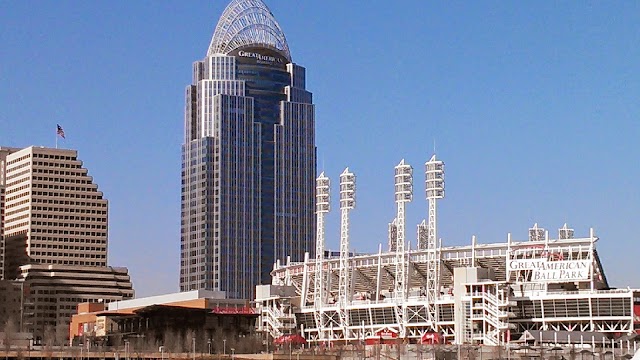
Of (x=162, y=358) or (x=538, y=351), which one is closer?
(x=538, y=351)

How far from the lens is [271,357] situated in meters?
198

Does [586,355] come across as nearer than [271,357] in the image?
Yes

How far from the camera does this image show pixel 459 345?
19162 cm

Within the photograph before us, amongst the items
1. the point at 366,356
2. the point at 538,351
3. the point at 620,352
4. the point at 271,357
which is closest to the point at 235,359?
the point at 271,357

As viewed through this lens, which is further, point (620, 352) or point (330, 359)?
point (330, 359)

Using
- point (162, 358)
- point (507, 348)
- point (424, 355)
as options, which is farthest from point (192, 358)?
point (507, 348)

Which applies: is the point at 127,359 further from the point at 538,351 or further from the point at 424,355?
the point at 538,351

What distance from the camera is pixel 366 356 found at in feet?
648

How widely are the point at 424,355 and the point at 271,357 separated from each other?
2467 centimetres

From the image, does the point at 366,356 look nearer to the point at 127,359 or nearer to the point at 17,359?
the point at 127,359

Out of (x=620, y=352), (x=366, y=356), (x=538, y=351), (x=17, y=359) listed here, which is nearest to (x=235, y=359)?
(x=366, y=356)

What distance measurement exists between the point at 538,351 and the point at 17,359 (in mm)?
82297

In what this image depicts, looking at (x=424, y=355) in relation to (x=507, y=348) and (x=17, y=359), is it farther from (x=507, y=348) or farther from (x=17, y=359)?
(x=17, y=359)

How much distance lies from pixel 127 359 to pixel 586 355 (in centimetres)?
7085
